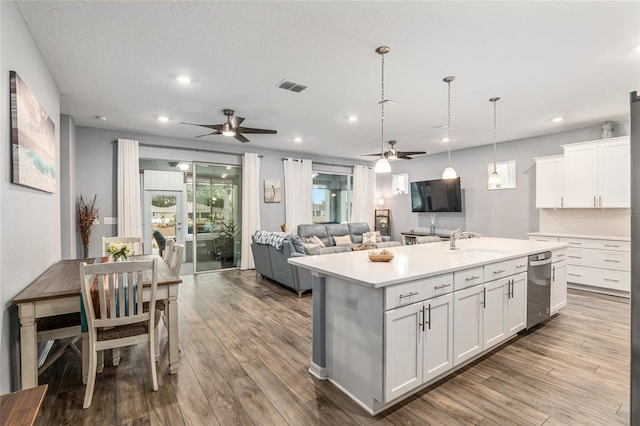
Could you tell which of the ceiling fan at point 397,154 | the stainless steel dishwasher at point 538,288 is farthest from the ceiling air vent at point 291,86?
the stainless steel dishwasher at point 538,288

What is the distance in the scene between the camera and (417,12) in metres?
2.25

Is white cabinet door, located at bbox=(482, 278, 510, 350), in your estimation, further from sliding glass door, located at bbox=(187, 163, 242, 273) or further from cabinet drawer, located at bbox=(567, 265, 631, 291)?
sliding glass door, located at bbox=(187, 163, 242, 273)

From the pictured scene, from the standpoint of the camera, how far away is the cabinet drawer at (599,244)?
15.3 feet

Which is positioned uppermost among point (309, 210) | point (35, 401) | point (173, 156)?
point (173, 156)

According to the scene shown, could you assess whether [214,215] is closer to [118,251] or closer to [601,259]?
[118,251]

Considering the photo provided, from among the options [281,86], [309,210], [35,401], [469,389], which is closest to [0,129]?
[35,401]

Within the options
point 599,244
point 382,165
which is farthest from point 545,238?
point 382,165

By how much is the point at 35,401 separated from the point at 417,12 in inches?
117

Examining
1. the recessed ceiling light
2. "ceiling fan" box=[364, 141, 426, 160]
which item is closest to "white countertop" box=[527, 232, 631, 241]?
"ceiling fan" box=[364, 141, 426, 160]

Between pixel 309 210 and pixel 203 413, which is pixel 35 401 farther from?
pixel 309 210

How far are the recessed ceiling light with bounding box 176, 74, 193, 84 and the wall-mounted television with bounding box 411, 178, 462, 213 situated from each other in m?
6.04

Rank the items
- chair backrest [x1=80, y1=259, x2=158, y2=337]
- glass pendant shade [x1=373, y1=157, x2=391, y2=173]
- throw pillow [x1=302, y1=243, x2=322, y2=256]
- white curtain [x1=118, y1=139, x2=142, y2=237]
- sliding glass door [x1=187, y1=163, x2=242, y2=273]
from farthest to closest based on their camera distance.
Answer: sliding glass door [x1=187, y1=163, x2=242, y2=273] → white curtain [x1=118, y1=139, x2=142, y2=237] → throw pillow [x1=302, y1=243, x2=322, y2=256] → glass pendant shade [x1=373, y1=157, x2=391, y2=173] → chair backrest [x1=80, y1=259, x2=158, y2=337]

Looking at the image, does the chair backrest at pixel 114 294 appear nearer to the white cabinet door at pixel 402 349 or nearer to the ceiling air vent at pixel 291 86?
the white cabinet door at pixel 402 349

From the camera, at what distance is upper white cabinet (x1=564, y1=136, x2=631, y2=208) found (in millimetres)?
4719
